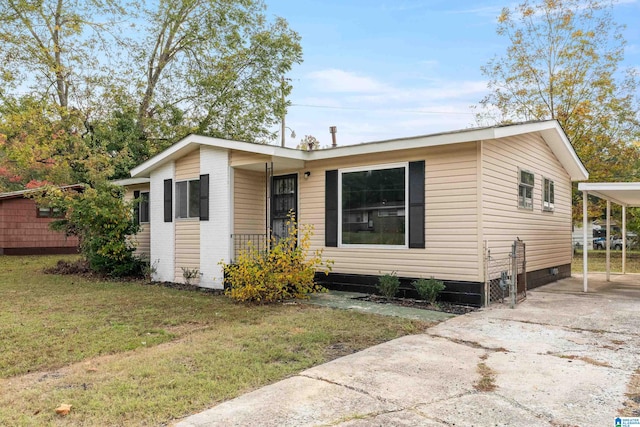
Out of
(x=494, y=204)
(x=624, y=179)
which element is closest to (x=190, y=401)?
(x=494, y=204)

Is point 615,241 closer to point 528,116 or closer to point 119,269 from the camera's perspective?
point 528,116

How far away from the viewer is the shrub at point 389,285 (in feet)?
25.3

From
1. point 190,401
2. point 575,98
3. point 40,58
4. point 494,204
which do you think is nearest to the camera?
point 190,401

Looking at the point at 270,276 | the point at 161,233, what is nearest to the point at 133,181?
the point at 161,233

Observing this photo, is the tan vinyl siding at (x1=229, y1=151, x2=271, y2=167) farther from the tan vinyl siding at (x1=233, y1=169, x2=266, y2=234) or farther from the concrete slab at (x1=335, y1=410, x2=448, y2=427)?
the concrete slab at (x1=335, y1=410, x2=448, y2=427)

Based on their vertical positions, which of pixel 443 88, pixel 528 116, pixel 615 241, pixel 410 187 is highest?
pixel 443 88

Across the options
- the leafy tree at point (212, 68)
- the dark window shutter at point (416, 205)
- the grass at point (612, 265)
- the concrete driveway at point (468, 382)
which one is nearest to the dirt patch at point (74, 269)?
the leafy tree at point (212, 68)

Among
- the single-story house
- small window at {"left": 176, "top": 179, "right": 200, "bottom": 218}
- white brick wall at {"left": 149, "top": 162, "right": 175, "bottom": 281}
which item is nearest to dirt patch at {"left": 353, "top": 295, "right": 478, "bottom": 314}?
the single-story house

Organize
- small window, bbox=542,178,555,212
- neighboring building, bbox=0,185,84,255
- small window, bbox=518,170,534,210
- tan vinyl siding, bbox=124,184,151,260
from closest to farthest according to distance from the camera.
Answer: small window, bbox=518,170,534,210 → small window, bbox=542,178,555,212 → tan vinyl siding, bbox=124,184,151,260 → neighboring building, bbox=0,185,84,255

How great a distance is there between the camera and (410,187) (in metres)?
7.70

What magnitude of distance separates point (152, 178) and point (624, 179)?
59.4ft

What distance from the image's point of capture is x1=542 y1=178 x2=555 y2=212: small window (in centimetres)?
1007

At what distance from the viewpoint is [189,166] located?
9914 mm

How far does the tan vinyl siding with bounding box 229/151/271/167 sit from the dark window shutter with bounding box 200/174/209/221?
0.79m
